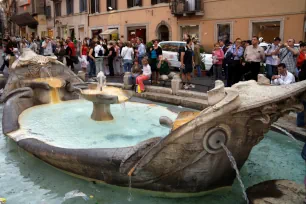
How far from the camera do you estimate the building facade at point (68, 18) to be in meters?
31.0

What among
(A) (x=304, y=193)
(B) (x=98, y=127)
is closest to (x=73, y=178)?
(B) (x=98, y=127)

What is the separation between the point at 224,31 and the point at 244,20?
1601 mm

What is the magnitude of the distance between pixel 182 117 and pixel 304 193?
172 centimetres

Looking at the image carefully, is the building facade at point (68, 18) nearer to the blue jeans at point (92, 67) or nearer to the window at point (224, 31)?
the window at point (224, 31)

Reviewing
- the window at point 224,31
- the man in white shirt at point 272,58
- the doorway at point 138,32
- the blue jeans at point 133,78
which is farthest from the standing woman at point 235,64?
the doorway at point 138,32

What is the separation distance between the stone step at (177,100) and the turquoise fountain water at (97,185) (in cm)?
278

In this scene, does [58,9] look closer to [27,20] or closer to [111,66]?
[27,20]

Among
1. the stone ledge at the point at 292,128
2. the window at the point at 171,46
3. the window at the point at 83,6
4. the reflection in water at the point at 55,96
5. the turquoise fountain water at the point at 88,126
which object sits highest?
the window at the point at 83,6

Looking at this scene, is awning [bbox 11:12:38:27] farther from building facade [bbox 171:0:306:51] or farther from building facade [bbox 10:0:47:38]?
building facade [bbox 171:0:306:51]

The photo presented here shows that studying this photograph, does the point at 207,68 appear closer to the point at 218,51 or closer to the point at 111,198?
the point at 218,51

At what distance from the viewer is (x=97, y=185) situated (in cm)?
434

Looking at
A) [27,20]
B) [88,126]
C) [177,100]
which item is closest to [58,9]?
[27,20]

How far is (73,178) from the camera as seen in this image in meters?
4.54

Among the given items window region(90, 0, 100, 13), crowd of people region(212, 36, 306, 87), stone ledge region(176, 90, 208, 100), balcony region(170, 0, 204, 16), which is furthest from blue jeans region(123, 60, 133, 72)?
window region(90, 0, 100, 13)
